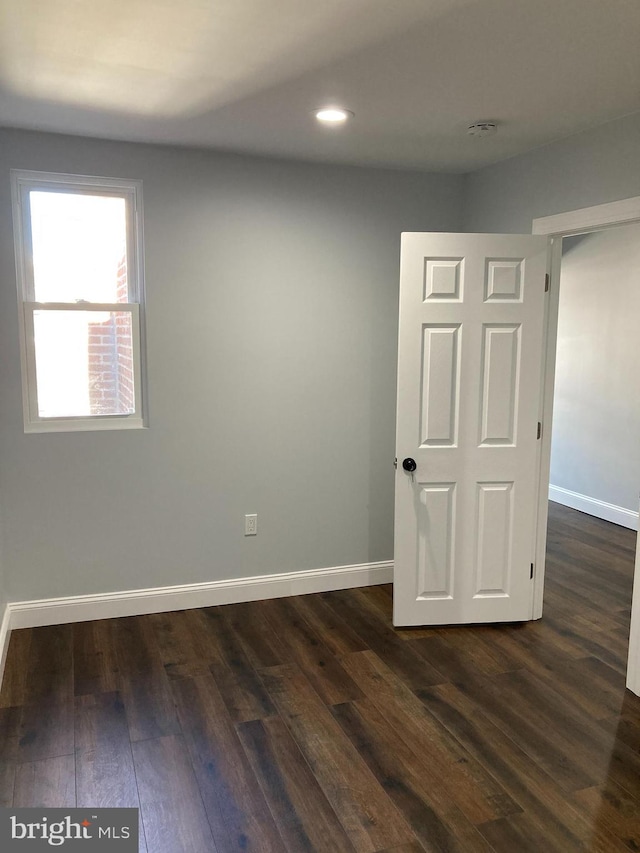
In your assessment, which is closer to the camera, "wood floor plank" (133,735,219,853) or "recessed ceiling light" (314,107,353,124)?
"wood floor plank" (133,735,219,853)

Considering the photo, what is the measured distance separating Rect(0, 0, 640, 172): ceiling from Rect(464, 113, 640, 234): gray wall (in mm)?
88

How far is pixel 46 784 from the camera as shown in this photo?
7.54 ft

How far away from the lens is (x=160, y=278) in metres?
3.51

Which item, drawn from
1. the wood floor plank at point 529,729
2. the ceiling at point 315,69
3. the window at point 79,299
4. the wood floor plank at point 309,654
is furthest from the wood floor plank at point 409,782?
the ceiling at point 315,69

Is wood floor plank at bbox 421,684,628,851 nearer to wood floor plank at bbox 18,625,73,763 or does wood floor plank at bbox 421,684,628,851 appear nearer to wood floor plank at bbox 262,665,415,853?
wood floor plank at bbox 262,665,415,853

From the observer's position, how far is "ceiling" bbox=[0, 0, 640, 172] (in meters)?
1.96

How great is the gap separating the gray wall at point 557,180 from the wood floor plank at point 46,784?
318 cm

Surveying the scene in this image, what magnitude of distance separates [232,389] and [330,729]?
1.84 m

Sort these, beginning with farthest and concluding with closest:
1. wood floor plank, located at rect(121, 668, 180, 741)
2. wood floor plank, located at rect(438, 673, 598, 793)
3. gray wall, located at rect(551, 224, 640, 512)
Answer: gray wall, located at rect(551, 224, 640, 512) → wood floor plank, located at rect(121, 668, 180, 741) → wood floor plank, located at rect(438, 673, 598, 793)

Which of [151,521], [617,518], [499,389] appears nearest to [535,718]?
[499,389]

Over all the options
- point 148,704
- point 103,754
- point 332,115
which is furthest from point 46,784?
point 332,115

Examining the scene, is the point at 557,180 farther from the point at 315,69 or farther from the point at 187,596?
the point at 187,596

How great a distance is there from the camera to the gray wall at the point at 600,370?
5.32m

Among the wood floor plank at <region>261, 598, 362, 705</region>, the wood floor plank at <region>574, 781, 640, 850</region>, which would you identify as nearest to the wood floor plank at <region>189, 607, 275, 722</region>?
the wood floor plank at <region>261, 598, 362, 705</region>
